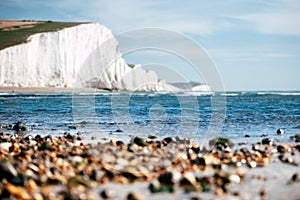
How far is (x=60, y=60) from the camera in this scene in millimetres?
63719

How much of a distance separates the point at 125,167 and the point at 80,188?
109cm

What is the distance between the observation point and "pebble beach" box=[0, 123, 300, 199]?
536cm

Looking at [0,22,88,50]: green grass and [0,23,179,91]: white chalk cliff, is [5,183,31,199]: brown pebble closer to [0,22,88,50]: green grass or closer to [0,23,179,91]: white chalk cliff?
[0,23,179,91]: white chalk cliff

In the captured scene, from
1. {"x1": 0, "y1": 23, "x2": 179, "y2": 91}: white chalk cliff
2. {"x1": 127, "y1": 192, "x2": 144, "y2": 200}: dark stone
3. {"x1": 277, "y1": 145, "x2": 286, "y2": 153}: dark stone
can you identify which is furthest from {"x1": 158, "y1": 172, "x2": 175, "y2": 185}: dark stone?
{"x1": 0, "y1": 23, "x2": 179, "y2": 91}: white chalk cliff

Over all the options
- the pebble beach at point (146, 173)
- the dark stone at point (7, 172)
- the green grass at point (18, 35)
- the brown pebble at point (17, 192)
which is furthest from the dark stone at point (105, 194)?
the green grass at point (18, 35)

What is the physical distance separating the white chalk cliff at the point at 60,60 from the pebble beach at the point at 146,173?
43855 millimetres

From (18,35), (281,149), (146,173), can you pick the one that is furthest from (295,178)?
(18,35)

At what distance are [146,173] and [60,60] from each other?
195 feet

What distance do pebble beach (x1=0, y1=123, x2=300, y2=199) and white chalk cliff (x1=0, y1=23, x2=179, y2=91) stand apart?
4385 centimetres

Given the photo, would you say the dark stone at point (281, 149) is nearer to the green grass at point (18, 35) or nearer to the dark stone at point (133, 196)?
the dark stone at point (133, 196)

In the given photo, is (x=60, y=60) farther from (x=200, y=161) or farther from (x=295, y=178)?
(x=295, y=178)

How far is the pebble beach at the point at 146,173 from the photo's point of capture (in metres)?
5.36

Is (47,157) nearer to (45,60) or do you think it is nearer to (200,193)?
(200,193)

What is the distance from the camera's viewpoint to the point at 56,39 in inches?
2500
